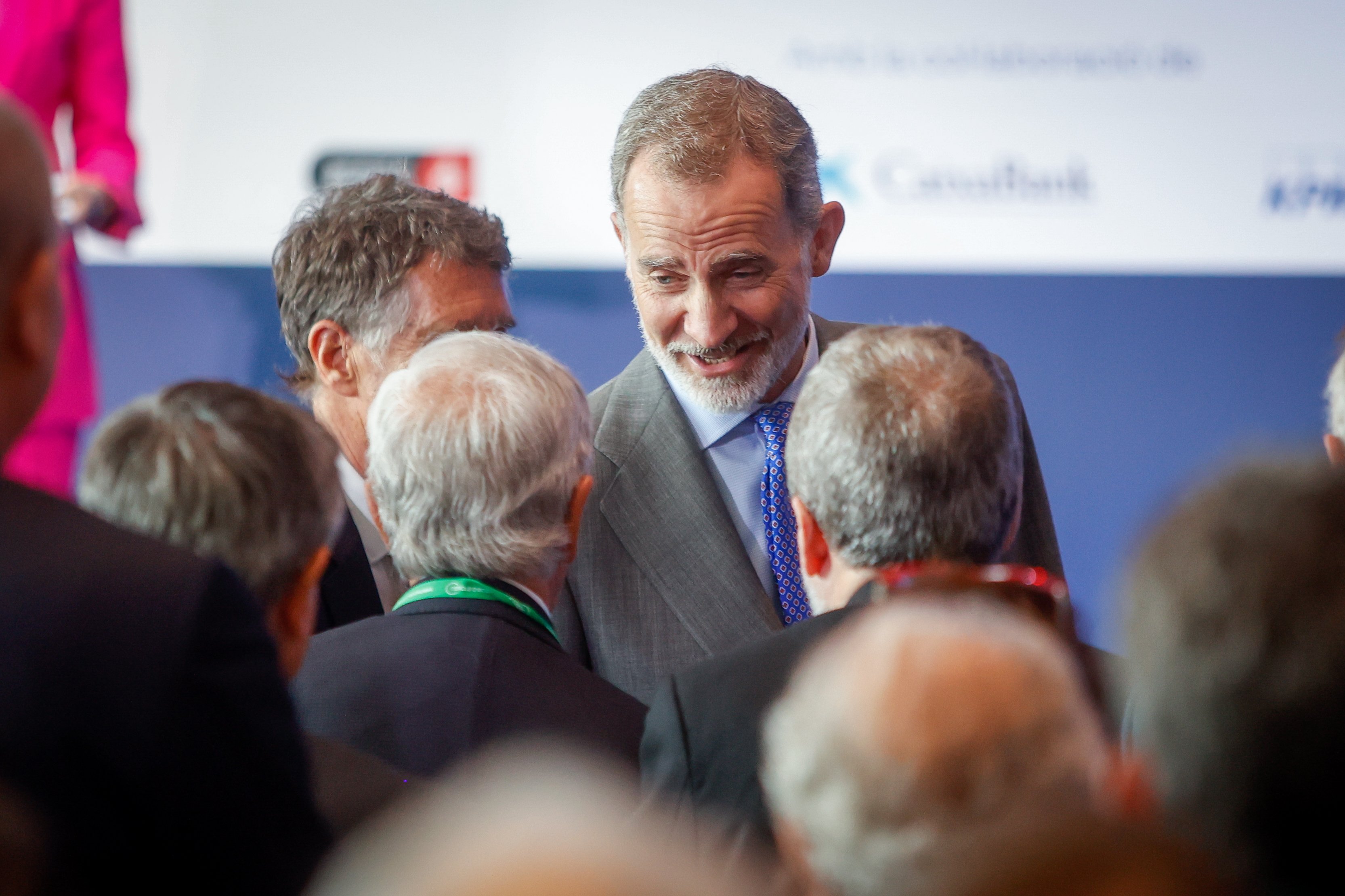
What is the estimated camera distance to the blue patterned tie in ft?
7.32

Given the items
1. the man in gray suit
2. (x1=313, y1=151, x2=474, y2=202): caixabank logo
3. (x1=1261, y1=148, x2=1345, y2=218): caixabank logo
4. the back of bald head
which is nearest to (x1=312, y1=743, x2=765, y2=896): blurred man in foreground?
the back of bald head

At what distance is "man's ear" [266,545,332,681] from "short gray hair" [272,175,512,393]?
1069mm

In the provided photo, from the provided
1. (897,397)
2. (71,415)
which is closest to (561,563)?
(897,397)

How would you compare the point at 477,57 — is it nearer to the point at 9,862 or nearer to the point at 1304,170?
the point at 1304,170

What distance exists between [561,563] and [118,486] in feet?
1.97

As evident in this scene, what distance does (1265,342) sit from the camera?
4.54 metres

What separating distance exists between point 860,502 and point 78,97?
7.68ft

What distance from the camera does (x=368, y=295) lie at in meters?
2.35

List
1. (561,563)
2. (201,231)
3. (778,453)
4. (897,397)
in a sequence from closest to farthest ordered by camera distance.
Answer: (897,397) < (561,563) < (778,453) < (201,231)

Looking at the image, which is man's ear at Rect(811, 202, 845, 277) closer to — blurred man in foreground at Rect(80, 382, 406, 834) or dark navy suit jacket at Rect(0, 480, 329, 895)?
blurred man in foreground at Rect(80, 382, 406, 834)

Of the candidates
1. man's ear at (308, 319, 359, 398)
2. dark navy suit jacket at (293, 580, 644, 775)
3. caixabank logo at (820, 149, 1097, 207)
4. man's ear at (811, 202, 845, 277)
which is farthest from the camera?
caixabank logo at (820, 149, 1097, 207)

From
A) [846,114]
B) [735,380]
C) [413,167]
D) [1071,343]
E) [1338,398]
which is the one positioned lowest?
[1071,343]

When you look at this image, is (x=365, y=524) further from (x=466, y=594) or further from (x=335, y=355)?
(x=466, y=594)

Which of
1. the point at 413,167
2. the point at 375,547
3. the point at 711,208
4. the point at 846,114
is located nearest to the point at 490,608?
the point at 375,547
